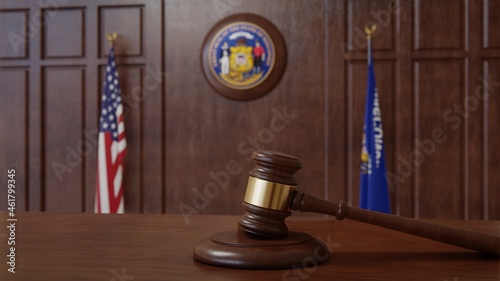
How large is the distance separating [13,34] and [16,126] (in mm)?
942

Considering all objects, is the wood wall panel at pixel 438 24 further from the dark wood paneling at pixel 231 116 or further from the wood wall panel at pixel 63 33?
→ the wood wall panel at pixel 63 33

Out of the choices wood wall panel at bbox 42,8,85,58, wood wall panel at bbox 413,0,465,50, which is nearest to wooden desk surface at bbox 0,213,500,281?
wood wall panel at bbox 413,0,465,50

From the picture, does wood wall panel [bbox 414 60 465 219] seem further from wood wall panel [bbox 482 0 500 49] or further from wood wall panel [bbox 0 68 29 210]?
wood wall panel [bbox 0 68 29 210]

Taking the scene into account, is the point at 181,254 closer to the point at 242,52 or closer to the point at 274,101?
the point at 274,101

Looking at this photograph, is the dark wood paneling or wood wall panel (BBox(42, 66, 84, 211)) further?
wood wall panel (BBox(42, 66, 84, 211))

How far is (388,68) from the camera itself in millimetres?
4676

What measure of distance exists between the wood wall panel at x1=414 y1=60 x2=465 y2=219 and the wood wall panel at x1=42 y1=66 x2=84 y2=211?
323cm

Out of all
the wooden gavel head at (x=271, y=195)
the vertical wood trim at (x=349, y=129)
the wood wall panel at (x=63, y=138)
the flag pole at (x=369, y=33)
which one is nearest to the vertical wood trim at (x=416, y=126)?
the flag pole at (x=369, y=33)

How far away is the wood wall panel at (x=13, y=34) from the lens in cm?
508

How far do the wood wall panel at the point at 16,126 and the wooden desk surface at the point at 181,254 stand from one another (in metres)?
4.16

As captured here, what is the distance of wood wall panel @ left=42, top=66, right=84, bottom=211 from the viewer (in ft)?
16.4

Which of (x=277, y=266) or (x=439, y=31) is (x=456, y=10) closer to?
(x=439, y=31)

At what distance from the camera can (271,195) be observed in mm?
899

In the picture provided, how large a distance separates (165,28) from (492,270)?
4491 millimetres
